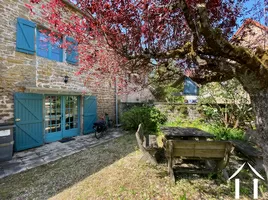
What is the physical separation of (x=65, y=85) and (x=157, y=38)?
529cm

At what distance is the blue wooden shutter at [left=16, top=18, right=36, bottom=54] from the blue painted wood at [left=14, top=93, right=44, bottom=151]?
1.55 meters

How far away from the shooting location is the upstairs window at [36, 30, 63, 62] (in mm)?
5391

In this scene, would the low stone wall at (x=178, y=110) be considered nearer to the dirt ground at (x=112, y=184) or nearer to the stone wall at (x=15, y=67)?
the dirt ground at (x=112, y=184)

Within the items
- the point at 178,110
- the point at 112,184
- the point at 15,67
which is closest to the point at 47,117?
the point at 15,67

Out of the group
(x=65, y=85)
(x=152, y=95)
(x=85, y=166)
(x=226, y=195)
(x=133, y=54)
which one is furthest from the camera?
(x=152, y=95)

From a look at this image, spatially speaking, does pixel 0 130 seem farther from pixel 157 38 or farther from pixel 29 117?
pixel 157 38

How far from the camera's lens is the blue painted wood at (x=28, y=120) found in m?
4.75

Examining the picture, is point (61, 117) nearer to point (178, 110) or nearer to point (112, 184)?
point (112, 184)

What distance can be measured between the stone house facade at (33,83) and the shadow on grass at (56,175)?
1.92 m

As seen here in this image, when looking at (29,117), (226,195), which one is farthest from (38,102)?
(226,195)

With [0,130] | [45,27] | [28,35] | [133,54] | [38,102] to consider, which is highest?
[45,27]

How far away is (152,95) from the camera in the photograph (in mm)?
12906

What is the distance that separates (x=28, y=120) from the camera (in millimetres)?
5031

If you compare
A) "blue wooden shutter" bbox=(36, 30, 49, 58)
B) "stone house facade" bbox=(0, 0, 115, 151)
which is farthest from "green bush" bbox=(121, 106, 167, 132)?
"blue wooden shutter" bbox=(36, 30, 49, 58)
